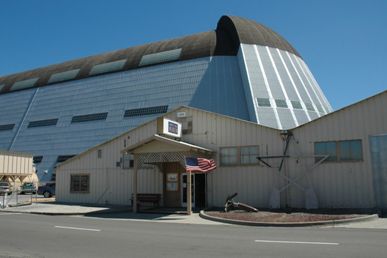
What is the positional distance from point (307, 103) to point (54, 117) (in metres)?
32.8

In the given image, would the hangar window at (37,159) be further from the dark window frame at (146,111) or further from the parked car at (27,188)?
the dark window frame at (146,111)

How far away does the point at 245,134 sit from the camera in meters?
22.7

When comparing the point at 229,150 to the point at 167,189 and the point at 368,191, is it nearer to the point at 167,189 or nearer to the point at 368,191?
the point at 167,189

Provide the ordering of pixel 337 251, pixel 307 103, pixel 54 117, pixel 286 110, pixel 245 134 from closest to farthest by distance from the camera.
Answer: pixel 337 251, pixel 245 134, pixel 286 110, pixel 307 103, pixel 54 117

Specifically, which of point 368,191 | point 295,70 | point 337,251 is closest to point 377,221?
point 368,191

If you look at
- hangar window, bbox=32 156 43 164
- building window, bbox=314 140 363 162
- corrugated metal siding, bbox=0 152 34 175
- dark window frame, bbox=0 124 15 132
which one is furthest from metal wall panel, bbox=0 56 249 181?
building window, bbox=314 140 363 162

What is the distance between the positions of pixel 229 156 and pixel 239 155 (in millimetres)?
616

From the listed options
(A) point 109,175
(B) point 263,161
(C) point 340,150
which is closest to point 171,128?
(B) point 263,161

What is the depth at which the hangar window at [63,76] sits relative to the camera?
58.9 metres

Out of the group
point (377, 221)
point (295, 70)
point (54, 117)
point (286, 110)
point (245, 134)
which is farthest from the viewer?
point (54, 117)

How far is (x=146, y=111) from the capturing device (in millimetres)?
45625

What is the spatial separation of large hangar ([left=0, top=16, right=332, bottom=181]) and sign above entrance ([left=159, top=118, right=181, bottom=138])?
1479 centimetres

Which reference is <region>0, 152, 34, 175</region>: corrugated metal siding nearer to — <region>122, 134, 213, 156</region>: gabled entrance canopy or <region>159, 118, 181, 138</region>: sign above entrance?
→ <region>122, 134, 213, 156</region>: gabled entrance canopy

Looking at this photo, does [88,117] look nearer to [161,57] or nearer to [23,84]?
[161,57]
